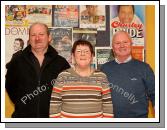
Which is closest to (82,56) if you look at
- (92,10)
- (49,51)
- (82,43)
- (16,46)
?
(82,43)

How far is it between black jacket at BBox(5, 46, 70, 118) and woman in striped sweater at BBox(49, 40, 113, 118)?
0.05 m

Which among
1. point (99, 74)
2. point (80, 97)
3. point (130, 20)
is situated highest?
point (130, 20)

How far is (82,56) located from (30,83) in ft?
1.33

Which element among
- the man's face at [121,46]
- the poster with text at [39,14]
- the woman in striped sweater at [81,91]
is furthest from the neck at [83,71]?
the poster with text at [39,14]

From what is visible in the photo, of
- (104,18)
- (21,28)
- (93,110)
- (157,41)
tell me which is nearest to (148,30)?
(157,41)

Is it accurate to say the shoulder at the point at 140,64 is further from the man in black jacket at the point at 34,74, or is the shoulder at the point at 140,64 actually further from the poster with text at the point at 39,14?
the poster with text at the point at 39,14

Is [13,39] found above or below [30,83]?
above

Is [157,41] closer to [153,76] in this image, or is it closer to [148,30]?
[148,30]

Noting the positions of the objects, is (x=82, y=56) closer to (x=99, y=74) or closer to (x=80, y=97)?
(x=99, y=74)

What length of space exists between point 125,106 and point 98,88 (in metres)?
0.23

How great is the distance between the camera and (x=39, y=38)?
176 centimetres

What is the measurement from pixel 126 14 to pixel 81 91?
2.06 feet

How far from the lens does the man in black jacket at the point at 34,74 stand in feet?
5.69

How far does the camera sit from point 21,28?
1.77 meters
